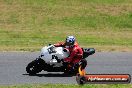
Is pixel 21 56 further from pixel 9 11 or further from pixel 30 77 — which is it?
pixel 9 11

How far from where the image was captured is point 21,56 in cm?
2255

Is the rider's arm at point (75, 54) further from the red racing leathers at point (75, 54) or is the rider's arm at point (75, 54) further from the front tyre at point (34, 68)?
the front tyre at point (34, 68)

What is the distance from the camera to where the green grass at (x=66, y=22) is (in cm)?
2817

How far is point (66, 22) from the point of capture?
112 feet

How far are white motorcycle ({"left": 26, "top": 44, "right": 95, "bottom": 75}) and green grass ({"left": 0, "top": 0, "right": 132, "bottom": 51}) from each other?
7.58m

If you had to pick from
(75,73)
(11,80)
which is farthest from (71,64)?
(11,80)

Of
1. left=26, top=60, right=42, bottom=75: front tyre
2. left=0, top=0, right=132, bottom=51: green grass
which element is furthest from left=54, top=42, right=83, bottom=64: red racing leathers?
left=0, top=0, right=132, bottom=51: green grass

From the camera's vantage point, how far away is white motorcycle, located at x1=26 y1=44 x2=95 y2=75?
18.4 metres

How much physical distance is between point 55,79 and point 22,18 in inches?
682

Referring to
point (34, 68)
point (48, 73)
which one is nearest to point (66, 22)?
point (48, 73)

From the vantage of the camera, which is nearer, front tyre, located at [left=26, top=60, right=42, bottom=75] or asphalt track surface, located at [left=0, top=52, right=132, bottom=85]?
asphalt track surface, located at [left=0, top=52, right=132, bottom=85]

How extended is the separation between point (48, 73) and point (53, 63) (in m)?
0.85

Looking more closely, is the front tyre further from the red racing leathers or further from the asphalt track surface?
the red racing leathers

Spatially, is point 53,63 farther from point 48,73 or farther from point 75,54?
point 48,73
